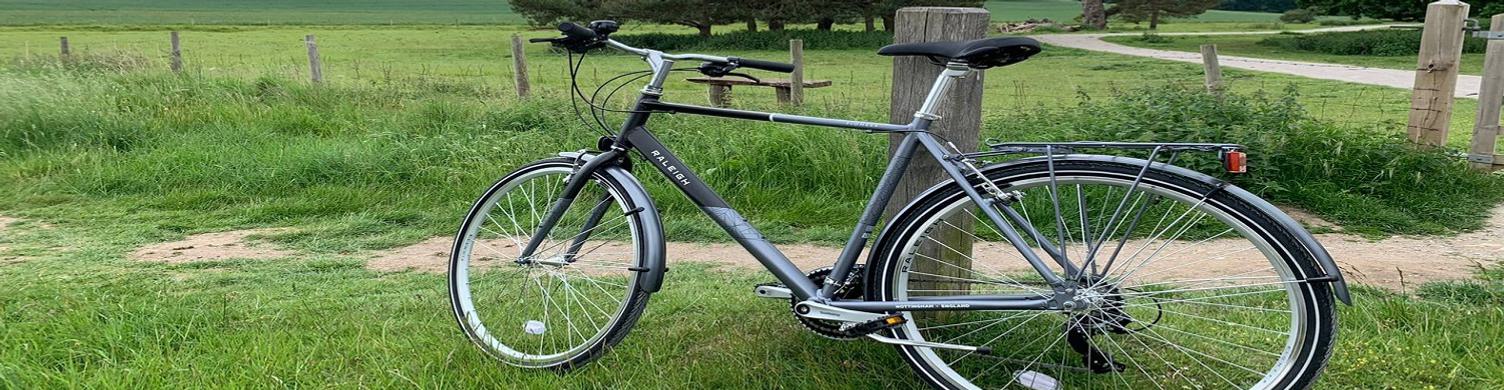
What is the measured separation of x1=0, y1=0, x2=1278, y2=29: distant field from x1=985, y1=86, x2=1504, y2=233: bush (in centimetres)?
5494

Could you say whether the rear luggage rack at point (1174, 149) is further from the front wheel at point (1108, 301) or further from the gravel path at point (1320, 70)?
the gravel path at point (1320, 70)

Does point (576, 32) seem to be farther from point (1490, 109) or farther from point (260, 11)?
point (260, 11)

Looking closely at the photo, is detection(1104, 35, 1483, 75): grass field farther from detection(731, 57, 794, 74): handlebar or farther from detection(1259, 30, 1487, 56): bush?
detection(731, 57, 794, 74): handlebar

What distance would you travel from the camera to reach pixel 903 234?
2633 millimetres

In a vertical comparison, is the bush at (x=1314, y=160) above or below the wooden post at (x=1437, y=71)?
below

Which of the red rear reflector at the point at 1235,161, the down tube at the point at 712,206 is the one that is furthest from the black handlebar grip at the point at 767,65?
the red rear reflector at the point at 1235,161

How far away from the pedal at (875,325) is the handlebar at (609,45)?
683 millimetres

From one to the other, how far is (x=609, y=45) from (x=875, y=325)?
3.40 ft

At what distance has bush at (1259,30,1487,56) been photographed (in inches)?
1087

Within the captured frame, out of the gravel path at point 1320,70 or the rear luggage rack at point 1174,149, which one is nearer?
the rear luggage rack at point 1174,149

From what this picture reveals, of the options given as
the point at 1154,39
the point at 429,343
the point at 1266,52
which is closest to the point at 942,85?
the point at 429,343

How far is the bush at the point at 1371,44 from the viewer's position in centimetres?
2761

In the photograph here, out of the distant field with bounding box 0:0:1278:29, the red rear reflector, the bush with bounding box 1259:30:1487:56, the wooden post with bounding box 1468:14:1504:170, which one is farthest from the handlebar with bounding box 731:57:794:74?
the distant field with bounding box 0:0:1278:29

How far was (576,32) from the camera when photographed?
2877 mm
